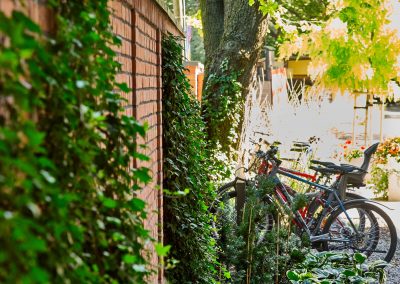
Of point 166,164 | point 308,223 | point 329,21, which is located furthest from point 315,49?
point 166,164

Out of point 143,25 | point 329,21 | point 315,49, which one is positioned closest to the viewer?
point 143,25

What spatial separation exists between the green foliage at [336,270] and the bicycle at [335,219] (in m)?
1.09

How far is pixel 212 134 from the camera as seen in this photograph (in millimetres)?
10039

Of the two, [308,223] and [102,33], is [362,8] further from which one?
[102,33]

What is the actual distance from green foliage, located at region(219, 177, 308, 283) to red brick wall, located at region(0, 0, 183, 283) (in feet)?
5.12

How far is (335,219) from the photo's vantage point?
7.32m

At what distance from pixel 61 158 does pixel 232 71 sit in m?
8.39

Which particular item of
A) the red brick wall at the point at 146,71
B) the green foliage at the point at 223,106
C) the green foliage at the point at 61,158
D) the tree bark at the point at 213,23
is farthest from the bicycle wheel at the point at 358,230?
the green foliage at the point at 61,158

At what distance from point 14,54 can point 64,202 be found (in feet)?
1.17

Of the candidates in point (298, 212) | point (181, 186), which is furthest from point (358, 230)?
point (181, 186)

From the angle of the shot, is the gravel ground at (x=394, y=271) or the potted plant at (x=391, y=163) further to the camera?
the potted plant at (x=391, y=163)

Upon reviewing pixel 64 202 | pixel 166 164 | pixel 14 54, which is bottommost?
pixel 166 164

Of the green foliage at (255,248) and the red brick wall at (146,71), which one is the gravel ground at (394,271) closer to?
the green foliage at (255,248)

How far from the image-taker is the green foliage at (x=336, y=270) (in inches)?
207
